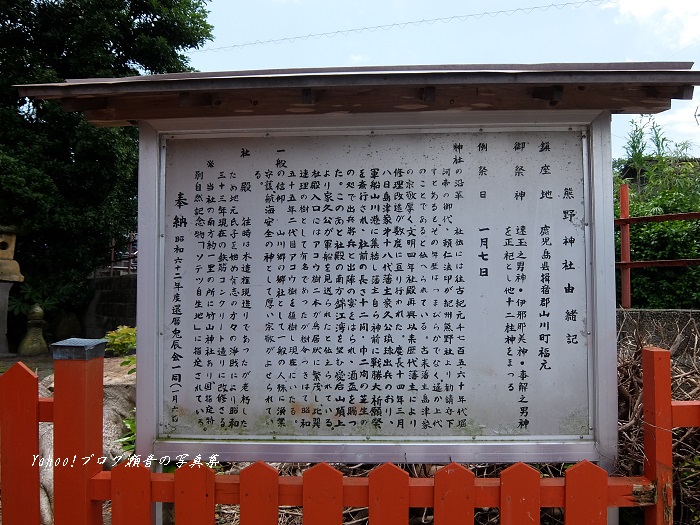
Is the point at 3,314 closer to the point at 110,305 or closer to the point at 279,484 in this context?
the point at 110,305

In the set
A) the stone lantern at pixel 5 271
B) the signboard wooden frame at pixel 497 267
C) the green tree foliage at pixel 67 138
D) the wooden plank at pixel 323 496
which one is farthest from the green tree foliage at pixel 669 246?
the stone lantern at pixel 5 271

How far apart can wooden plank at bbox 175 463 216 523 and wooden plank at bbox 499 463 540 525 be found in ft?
4.33

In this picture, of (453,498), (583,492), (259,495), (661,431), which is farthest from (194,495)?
(661,431)

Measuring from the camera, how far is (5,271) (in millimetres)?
11234

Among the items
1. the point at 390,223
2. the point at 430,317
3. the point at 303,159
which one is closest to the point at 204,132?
the point at 303,159

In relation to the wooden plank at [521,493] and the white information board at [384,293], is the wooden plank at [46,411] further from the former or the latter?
the wooden plank at [521,493]

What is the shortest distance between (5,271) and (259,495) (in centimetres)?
1204

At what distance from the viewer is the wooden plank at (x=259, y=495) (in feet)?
6.97

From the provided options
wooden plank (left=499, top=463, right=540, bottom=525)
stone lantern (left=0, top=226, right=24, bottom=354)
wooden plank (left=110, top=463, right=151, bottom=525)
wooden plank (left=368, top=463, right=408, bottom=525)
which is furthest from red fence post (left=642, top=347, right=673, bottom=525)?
stone lantern (left=0, top=226, right=24, bottom=354)

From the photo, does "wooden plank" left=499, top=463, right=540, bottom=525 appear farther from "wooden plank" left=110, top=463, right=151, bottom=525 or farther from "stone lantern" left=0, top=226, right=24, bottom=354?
"stone lantern" left=0, top=226, right=24, bottom=354

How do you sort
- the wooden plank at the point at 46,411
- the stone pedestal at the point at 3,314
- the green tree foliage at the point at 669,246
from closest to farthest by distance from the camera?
the wooden plank at the point at 46,411, the green tree foliage at the point at 669,246, the stone pedestal at the point at 3,314

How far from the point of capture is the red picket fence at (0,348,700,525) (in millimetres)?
2070

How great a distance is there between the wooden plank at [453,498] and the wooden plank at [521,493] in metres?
0.15

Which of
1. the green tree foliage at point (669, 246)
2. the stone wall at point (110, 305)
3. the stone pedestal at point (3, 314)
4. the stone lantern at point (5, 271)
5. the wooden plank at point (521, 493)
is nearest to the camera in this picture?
the wooden plank at point (521, 493)
